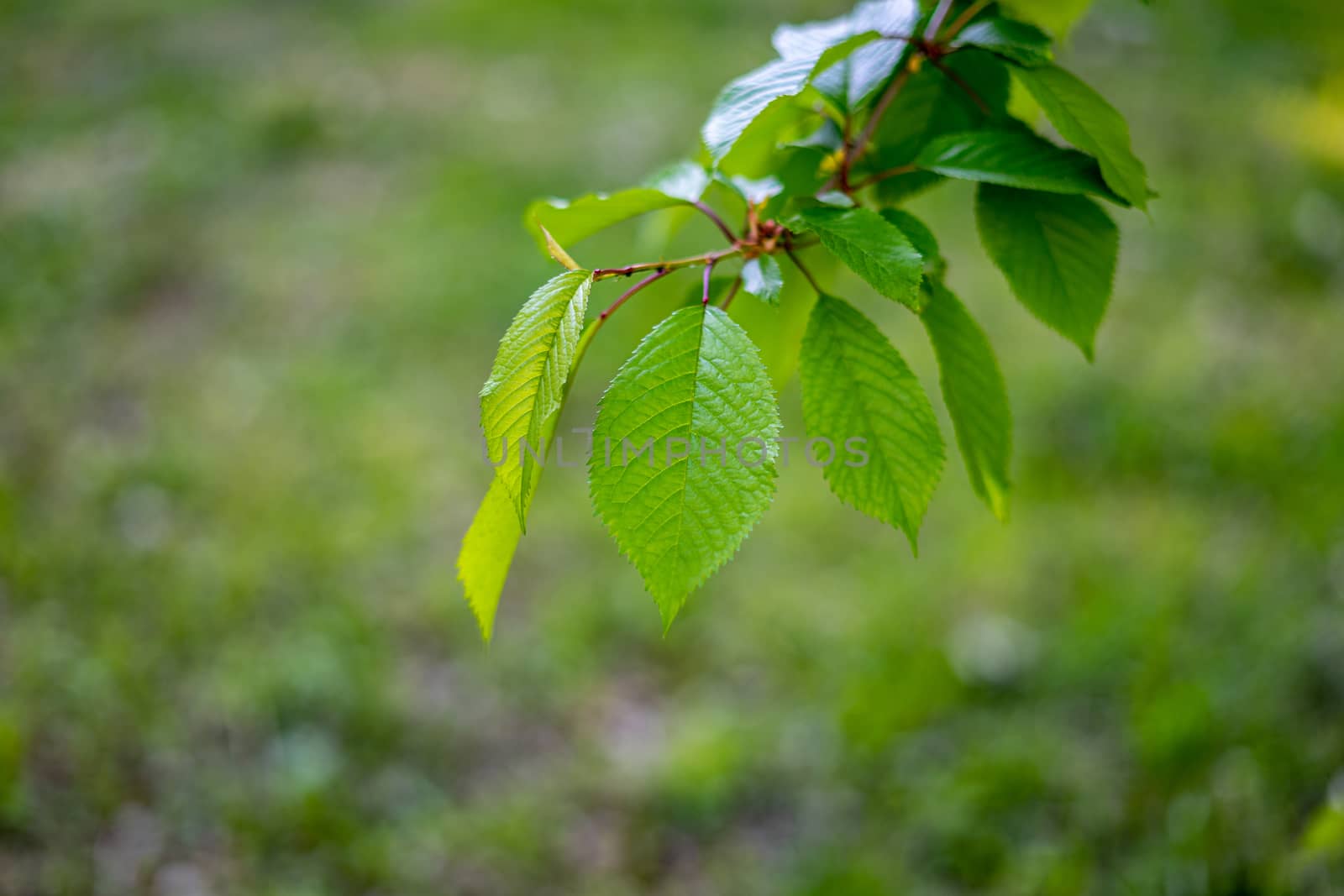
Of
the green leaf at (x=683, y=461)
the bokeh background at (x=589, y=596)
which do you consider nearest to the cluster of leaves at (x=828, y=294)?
the green leaf at (x=683, y=461)

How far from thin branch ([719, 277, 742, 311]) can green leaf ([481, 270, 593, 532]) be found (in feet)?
0.49

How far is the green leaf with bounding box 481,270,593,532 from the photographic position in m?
0.49

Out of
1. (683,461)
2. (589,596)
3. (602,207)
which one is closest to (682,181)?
(602,207)

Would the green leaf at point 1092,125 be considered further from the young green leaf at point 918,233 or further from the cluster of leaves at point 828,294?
the young green leaf at point 918,233

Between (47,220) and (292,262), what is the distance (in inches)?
42.1

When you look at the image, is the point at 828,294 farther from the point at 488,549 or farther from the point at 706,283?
the point at 488,549

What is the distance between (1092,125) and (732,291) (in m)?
0.27

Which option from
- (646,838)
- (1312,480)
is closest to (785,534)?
(646,838)

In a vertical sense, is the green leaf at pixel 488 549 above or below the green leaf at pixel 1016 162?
below

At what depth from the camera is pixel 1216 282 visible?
3.55 meters

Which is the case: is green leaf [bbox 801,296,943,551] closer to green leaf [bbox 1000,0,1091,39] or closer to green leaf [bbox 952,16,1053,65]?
green leaf [bbox 952,16,1053,65]

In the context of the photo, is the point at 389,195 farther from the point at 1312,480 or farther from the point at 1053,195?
the point at 1053,195

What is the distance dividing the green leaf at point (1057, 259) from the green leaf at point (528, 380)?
34 cm

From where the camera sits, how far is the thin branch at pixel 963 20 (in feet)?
2.31
